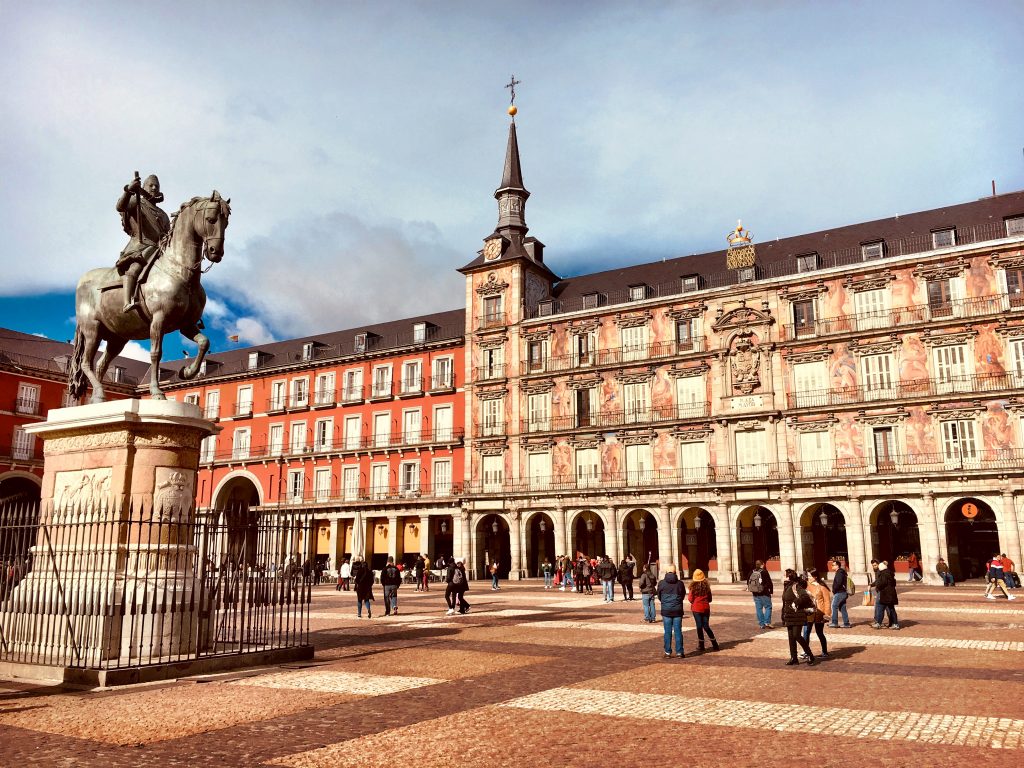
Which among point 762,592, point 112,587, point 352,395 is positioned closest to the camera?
point 112,587

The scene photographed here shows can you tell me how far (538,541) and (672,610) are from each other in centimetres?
3527

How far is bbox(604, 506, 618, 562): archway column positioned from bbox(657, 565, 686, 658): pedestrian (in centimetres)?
2957

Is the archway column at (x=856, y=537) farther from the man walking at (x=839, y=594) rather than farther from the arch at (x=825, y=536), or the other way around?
the man walking at (x=839, y=594)

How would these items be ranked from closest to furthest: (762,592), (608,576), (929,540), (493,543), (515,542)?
(762,592) → (608,576) → (929,540) → (515,542) → (493,543)

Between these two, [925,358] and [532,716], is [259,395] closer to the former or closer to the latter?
[925,358]

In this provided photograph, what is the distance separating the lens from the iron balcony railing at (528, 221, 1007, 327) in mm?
38125

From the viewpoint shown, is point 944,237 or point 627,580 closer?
point 627,580

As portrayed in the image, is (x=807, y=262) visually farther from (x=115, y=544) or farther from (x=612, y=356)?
(x=115, y=544)

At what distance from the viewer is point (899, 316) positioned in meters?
37.9

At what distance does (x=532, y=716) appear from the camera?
7.80m

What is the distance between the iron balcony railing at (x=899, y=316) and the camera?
35906 millimetres

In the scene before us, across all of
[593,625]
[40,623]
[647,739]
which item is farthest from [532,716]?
[593,625]

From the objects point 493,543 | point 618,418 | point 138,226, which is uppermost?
point 618,418

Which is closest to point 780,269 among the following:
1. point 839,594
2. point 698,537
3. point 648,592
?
point 698,537
